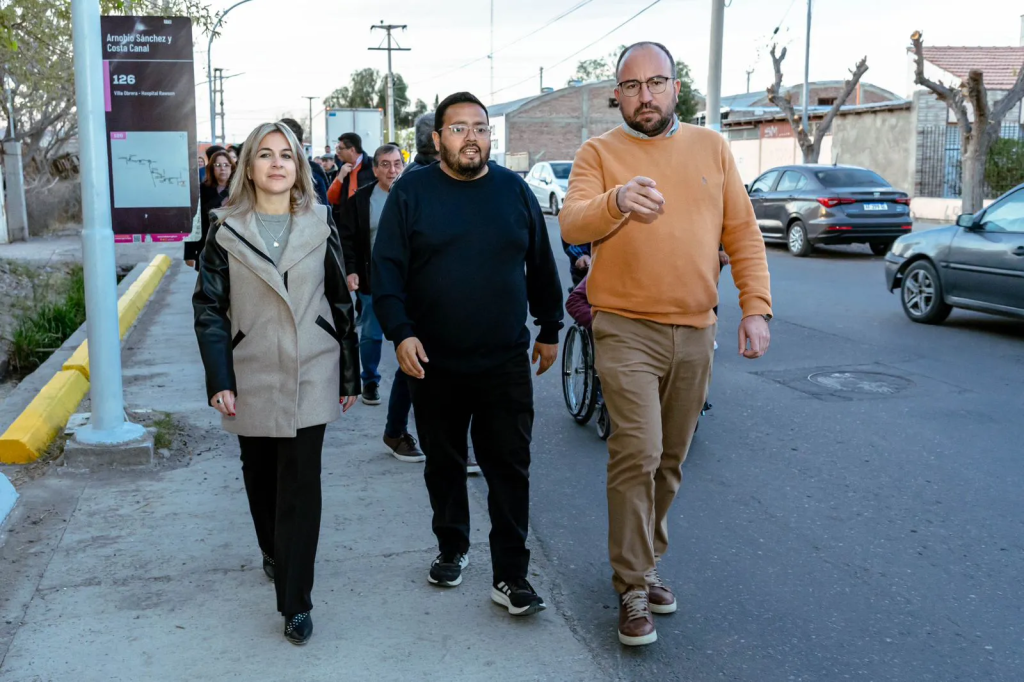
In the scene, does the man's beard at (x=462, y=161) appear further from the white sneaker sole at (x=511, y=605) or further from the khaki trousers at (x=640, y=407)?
the white sneaker sole at (x=511, y=605)

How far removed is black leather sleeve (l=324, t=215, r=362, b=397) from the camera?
3.96 m

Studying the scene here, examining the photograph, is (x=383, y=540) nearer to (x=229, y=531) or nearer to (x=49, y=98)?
(x=229, y=531)

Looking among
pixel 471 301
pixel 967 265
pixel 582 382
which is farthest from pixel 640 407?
pixel 967 265

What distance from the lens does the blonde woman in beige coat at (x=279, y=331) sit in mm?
3793

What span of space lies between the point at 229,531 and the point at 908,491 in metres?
3.39

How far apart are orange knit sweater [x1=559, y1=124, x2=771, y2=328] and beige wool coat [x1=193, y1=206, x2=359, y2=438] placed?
949 mm

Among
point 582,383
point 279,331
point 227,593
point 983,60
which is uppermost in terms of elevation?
point 983,60

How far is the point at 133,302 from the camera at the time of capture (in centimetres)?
1258

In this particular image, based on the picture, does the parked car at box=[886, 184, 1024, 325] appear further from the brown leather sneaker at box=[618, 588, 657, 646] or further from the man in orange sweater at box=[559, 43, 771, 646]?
the brown leather sneaker at box=[618, 588, 657, 646]

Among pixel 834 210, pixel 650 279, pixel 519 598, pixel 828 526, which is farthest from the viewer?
pixel 834 210

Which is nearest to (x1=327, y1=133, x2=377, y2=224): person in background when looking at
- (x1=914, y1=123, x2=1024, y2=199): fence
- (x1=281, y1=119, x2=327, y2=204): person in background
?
(x1=281, y1=119, x2=327, y2=204): person in background

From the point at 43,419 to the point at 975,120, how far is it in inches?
816

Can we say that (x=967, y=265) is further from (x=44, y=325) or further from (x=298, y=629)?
(x=44, y=325)

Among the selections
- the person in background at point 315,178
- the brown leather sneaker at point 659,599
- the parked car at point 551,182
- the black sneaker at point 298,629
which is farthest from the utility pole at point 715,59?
the black sneaker at point 298,629
